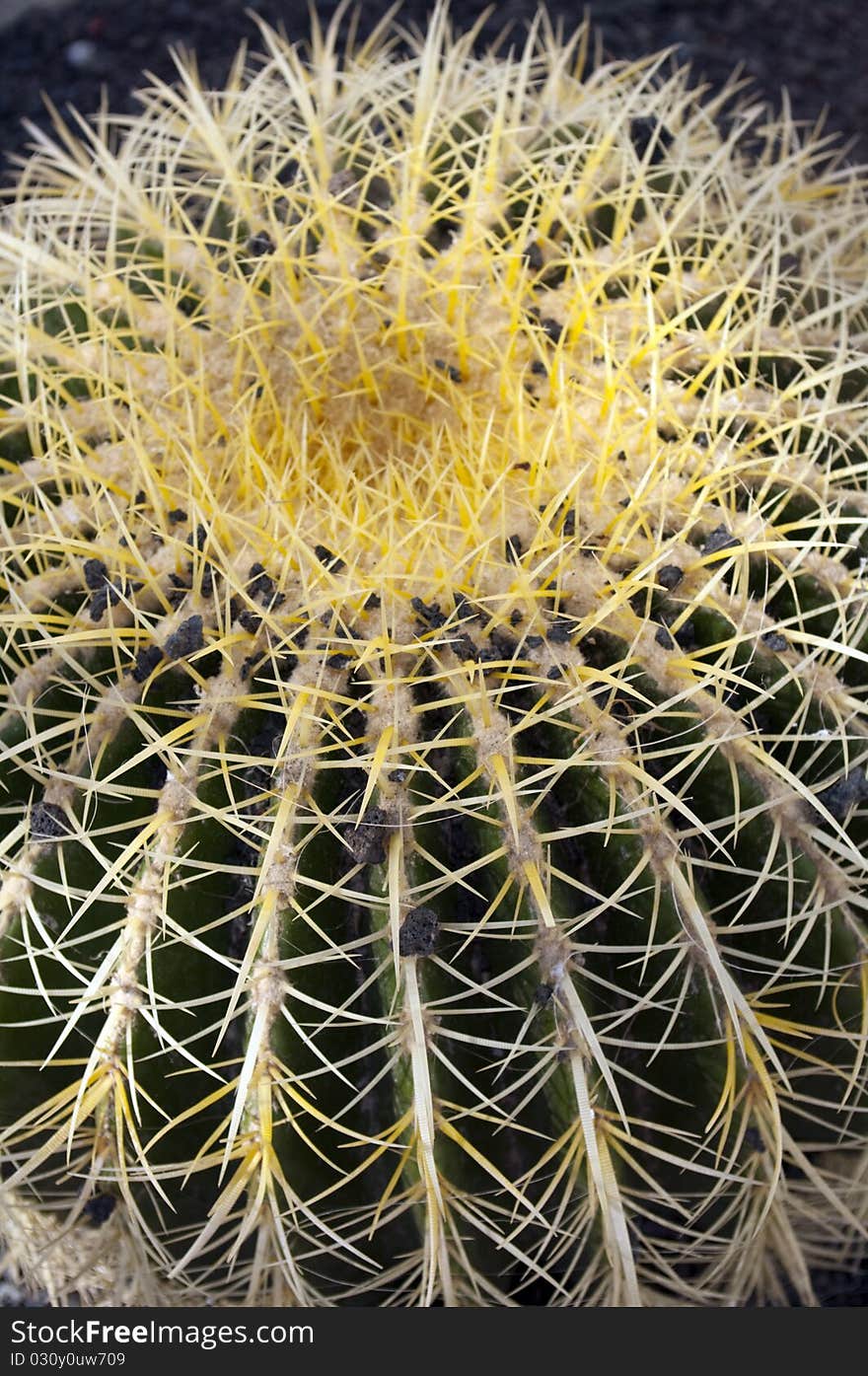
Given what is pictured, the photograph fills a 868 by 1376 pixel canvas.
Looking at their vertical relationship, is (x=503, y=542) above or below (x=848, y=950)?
above

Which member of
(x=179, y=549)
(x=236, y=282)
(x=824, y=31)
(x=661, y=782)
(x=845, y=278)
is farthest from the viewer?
(x=824, y=31)

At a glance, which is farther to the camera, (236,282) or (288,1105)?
(236,282)

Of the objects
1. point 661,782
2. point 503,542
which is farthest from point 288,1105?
point 503,542

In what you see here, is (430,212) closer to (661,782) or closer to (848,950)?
(661,782)

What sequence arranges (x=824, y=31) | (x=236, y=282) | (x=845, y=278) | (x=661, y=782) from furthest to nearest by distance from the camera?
(x=824, y=31) → (x=845, y=278) → (x=236, y=282) → (x=661, y=782)

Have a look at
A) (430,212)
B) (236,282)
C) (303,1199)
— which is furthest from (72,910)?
(430,212)

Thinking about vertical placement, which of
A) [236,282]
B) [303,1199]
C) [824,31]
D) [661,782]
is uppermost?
[824,31]

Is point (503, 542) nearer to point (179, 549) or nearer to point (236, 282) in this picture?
point (179, 549)
